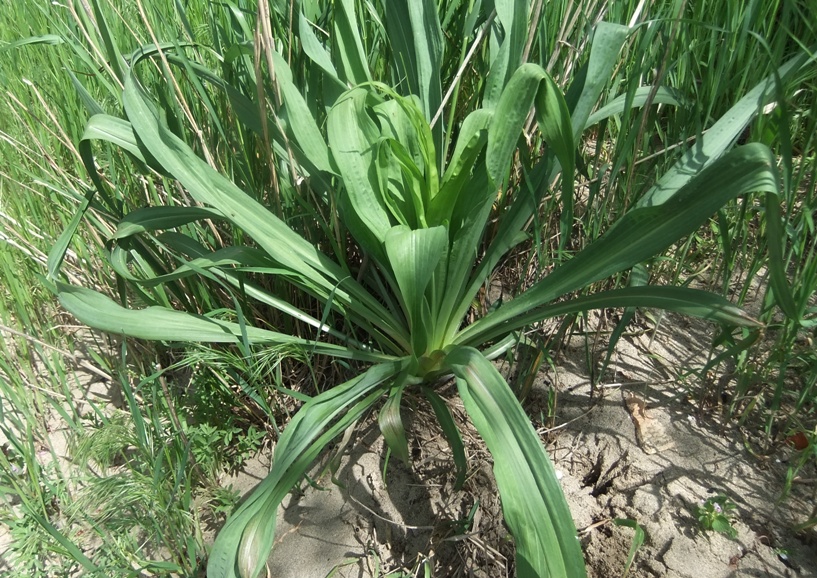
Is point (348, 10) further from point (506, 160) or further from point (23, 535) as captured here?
point (23, 535)

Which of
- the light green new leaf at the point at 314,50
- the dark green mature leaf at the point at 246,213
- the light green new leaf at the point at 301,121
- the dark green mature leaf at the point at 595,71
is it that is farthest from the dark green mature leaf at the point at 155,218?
the dark green mature leaf at the point at 595,71

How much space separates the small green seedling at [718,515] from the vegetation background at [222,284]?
0.16m

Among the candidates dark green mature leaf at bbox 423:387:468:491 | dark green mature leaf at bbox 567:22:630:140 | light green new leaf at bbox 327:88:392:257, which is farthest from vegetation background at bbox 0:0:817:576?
dark green mature leaf at bbox 423:387:468:491

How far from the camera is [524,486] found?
0.97 metres

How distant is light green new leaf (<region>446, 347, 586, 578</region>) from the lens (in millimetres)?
915

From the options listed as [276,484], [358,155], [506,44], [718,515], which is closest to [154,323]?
[276,484]

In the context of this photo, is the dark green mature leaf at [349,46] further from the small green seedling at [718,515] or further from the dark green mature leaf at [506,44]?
the small green seedling at [718,515]

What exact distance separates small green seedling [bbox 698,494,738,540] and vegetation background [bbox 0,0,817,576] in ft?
0.53

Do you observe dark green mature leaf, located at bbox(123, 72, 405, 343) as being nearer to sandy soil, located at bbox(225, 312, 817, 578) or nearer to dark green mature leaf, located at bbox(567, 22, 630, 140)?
sandy soil, located at bbox(225, 312, 817, 578)

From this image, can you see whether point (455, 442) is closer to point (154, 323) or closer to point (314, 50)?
point (154, 323)

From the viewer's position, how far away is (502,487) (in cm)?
96

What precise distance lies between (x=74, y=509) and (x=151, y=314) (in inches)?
14.9

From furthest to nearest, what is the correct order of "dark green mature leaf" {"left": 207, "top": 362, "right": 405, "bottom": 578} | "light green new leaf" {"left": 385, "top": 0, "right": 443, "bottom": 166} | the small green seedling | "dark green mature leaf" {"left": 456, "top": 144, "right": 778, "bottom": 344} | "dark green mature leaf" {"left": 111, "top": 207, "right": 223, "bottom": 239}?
"light green new leaf" {"left": 385, "top": 0, "right": 443, "bottom": 166} → "dark green mature leaf" {"left": 111, "top": 207, "right": 223, "bottom": 239} → the small green seedling → "dark green mature leaf" {"left": 207, "top": 362, "right": 405, "bottom": 578} → "dark green mature leaf" {"left": 456, "top": 144, "right": 778, "bottom": 344}

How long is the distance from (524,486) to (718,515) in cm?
42
